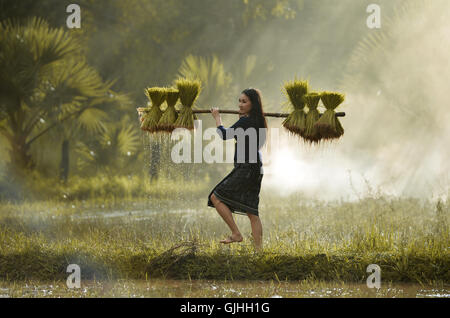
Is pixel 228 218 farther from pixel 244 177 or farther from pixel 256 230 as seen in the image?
pixel 244 177

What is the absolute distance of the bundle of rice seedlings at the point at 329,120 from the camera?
25.6 feet

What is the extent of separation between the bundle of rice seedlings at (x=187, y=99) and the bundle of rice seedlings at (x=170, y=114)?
6 cm

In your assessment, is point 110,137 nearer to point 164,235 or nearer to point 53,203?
point 53,203

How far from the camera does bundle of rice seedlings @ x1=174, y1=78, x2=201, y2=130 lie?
26.0 feet

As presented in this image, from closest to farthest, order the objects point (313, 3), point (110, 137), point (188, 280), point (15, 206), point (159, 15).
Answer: point (188, 280) < point (15, 206) < point (110, 137) < point (159, 15) < point (313, 3)

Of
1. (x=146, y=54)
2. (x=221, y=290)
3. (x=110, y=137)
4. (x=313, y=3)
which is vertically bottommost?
(x=221, y=290)

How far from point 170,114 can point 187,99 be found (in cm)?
27

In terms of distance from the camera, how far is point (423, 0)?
16.3m

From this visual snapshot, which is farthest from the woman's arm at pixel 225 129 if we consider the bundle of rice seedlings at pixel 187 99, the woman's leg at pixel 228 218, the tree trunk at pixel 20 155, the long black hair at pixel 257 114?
the tree trunk at pixel 20 155

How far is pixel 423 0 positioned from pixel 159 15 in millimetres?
8627

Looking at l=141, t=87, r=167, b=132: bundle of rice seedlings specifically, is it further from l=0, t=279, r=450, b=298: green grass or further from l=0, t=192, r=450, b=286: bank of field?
l=0, t=279, r=450, b=298: green grass

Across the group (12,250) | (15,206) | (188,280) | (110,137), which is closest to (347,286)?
Answer: (188,280)

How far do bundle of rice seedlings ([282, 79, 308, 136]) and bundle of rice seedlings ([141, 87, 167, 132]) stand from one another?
1.47m

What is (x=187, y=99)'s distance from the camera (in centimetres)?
800
